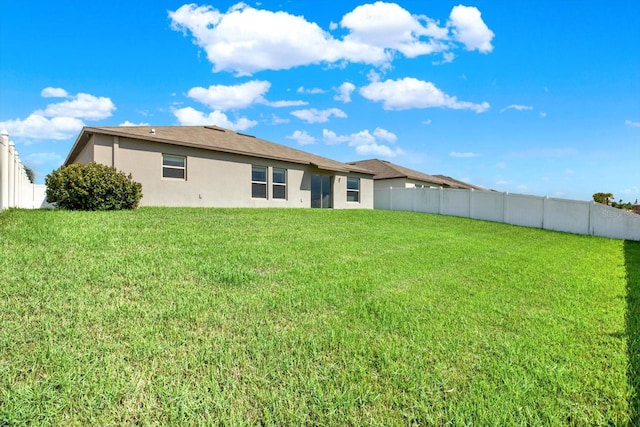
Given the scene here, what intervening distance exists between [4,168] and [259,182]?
33.4 feet

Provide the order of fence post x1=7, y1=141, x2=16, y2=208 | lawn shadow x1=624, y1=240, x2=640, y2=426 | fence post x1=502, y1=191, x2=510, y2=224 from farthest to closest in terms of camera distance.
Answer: fence post x1=502, y1=191, x2=510, y2=224, fence post x1=7, y1=141, x2=16, y2=208, lawn shadow x1=624, y1=240, x2=640, y2=426

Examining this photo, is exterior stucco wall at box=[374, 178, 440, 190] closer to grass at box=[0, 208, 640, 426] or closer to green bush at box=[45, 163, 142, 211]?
green bush at box=[45, 163, 142, 211]

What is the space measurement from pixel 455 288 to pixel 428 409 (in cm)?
334

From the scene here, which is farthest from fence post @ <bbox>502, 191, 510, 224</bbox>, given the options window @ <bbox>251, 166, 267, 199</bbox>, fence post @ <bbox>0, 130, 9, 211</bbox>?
fence post @ <bbox>0, 130, 9, 211</bbox>

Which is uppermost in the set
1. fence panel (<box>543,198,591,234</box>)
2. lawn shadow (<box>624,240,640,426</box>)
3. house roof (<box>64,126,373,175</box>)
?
house roof (<box>64,126,373,175</box>)

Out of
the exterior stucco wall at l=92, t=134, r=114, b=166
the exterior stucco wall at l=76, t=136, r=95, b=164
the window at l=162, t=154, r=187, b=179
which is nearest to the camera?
the exterior stucco wall at l=92, t=134, r=114, b=166

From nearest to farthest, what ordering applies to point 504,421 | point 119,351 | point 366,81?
point 504,421 → point 119,351 → point 366,81

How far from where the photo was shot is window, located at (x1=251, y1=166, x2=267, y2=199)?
59.1ft

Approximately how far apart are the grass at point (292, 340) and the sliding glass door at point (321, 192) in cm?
1435

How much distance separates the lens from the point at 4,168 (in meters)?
10.2

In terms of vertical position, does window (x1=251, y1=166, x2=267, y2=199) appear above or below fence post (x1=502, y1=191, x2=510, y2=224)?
above

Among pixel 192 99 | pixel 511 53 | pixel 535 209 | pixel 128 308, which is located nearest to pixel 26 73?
pixel 192 99

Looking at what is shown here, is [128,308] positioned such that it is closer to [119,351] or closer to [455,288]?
[119,351]

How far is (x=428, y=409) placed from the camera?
253 centimetres
